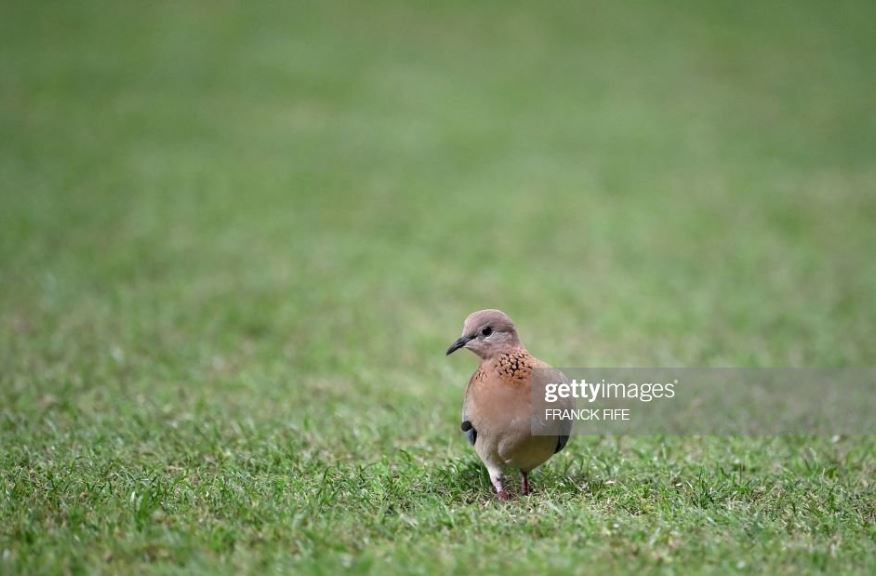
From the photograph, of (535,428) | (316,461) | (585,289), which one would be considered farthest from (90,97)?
(535,428)

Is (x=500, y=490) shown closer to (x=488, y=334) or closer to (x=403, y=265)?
(x=488, y=334)

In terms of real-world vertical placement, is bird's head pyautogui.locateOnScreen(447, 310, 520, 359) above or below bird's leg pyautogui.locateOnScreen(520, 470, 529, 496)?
above

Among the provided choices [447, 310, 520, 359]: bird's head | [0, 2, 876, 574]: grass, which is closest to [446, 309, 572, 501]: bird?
[447, 310, 520, 359]: bird's head

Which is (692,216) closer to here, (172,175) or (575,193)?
(575,193)

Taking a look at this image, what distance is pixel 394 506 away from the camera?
13.2 feet

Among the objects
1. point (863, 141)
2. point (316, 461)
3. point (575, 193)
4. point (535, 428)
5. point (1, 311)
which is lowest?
point (1, 311)

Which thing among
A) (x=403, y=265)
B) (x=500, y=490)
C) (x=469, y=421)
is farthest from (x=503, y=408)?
(x=403, y=265)

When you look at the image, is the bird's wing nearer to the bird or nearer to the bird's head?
the bird

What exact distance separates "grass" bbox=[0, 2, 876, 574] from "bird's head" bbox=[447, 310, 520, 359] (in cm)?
63

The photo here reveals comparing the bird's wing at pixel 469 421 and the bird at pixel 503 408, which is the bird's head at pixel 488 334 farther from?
the bird's wing at pixel 469 421

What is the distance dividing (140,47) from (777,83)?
37.1 ft

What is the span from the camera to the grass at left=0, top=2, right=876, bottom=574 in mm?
3844

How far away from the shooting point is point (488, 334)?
14.1 feet

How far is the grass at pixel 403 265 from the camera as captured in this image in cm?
384
